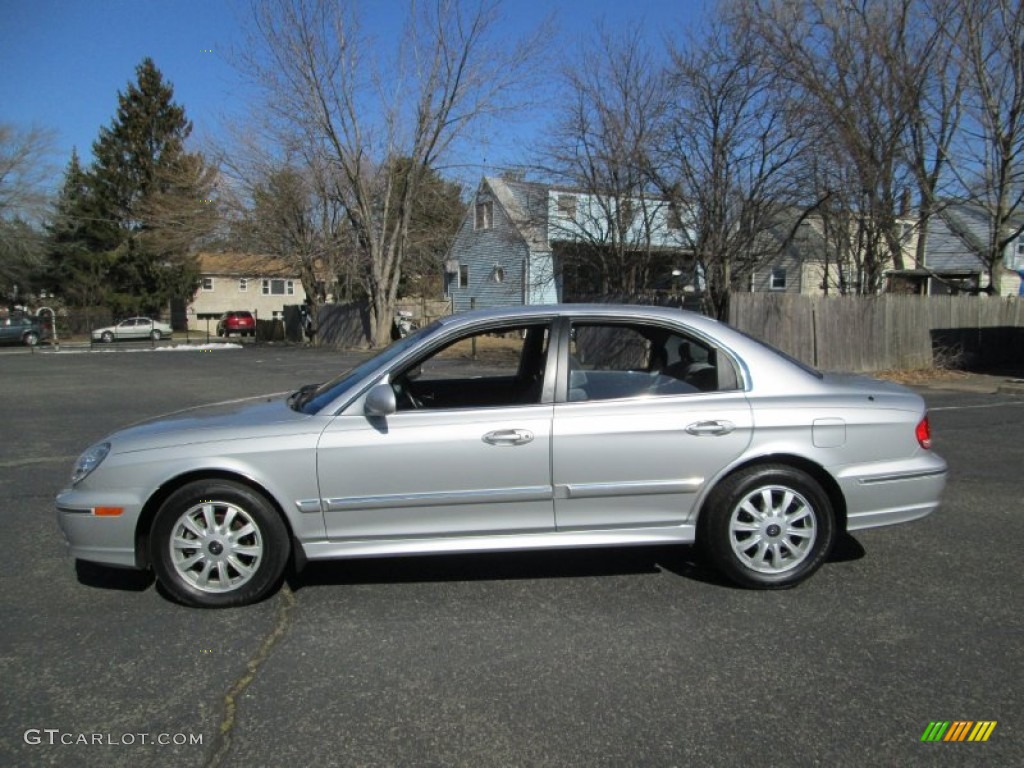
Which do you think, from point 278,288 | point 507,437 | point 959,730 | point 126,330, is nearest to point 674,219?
point 507,437

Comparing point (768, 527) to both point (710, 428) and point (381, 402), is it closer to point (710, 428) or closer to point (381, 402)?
point (710, 428)

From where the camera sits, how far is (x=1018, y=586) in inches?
160

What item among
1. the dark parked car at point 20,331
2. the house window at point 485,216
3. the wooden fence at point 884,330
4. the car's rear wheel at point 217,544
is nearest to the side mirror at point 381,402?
the car's rear wheel at point 217,544

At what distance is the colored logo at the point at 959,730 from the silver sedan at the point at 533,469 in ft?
4.20

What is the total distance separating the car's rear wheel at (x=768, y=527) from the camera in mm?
3998

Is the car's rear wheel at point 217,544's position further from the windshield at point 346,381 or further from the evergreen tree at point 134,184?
the evergreen tree at point 134,184

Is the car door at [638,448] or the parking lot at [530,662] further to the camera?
the car door at [638,448]

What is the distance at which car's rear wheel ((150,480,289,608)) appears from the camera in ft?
12.4

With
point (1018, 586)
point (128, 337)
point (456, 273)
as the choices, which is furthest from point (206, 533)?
point (128, 337)

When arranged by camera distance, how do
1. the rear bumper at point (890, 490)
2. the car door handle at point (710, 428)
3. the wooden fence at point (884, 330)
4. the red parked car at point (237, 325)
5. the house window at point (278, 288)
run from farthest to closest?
the house window at point (278, 288) < the red parked car at point (237, 325) < the wooden fence at point (884, 330) < the rear bumper at point (890, 490) < the car door handle at point (710, 428)

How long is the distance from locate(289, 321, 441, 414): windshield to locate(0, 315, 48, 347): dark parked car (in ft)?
117

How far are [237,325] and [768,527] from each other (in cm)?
4273

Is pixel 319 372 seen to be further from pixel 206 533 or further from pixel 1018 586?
pixel 1018 586

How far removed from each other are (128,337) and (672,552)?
43231 mm
